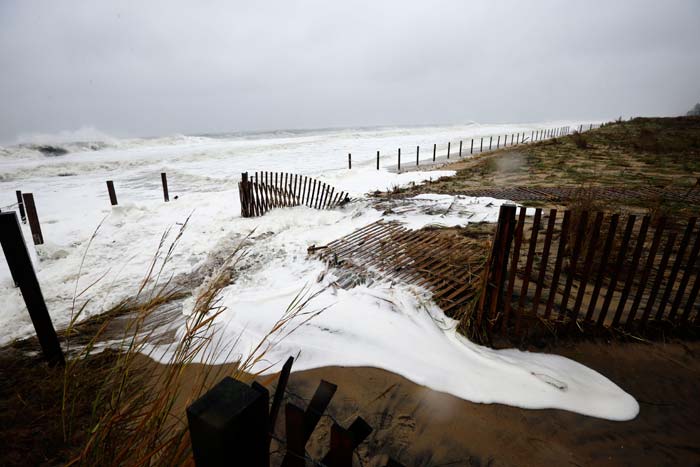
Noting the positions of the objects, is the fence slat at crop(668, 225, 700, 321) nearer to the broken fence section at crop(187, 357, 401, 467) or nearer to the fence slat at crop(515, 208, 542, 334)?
the fence slat at crop(515, 208, 542, 334)

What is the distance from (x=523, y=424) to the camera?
2289 mm

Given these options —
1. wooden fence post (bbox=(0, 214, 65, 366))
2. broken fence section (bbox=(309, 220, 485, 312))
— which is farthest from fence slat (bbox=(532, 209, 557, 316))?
wooden fence post (bbox=(0, 214, 65, 366))

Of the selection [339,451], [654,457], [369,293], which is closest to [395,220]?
[369,293]

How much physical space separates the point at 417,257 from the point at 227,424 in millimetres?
3967

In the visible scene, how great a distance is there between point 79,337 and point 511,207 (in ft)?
15.1

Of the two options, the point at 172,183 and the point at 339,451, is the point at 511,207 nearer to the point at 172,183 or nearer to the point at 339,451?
the point at 339,451

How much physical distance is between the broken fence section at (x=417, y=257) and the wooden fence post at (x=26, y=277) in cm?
312

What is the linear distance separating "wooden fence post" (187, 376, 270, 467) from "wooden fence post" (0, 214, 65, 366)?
276 centimetres

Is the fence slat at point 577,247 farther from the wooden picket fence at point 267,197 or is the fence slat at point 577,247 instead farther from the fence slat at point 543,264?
the wooden picket fence at point 267,197

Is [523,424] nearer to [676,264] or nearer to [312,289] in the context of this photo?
[676,264]

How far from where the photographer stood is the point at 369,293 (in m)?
3.84

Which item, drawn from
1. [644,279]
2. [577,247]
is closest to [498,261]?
[577,247]

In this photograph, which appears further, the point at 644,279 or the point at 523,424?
the point at 644,279

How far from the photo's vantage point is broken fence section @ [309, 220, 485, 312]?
3.76m
